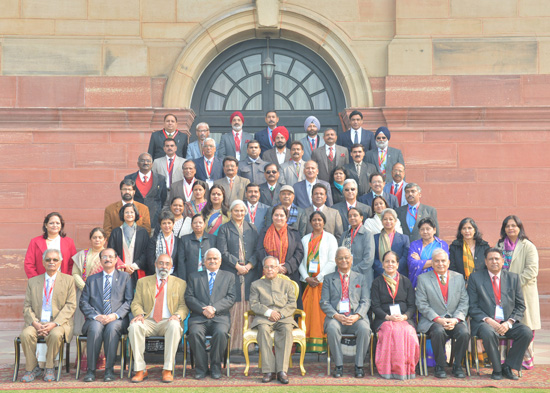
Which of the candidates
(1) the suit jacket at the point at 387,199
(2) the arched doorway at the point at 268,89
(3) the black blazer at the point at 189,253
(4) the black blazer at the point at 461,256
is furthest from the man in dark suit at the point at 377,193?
(2) the arched doorway at the point at 268,89

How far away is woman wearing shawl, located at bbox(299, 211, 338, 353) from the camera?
8781 mm

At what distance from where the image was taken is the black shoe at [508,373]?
8.02 metres

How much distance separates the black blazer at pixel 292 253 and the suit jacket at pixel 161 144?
2.48m

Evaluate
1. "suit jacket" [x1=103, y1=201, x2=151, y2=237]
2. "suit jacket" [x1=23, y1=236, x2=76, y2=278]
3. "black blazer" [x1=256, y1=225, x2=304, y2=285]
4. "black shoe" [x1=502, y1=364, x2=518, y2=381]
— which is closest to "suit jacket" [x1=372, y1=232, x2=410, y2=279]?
"black blazer" [x1=256, y1=225, x2=304, y2=285]

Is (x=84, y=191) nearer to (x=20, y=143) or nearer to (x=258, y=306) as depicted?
(x=20, y=143)

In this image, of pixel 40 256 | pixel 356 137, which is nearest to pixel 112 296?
pixel 40 256

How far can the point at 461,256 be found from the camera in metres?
8.98

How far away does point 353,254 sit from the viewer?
905 centimetres

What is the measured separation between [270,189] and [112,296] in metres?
2.58

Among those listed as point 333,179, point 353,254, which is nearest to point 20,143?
point 333,179

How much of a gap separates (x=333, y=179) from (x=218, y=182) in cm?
157

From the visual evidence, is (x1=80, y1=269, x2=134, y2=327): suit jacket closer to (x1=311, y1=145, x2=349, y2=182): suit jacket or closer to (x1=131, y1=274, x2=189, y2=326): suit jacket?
(x1=131, y1=274, x2=189, y2=326): suit jacket

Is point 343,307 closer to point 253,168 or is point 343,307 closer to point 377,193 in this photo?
A: point 377,193

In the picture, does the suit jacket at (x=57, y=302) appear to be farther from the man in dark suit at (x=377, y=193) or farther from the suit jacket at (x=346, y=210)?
the man in dark suit at (x=377, y=193)
